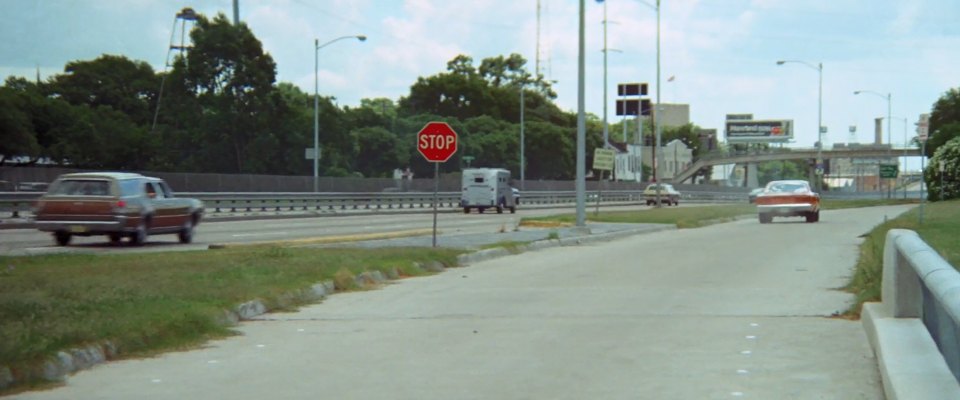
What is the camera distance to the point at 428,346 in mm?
10586

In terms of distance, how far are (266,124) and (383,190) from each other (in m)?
9.09

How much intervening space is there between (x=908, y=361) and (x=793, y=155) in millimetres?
145432

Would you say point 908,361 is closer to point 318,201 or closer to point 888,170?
point 318,201

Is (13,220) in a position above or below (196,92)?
below

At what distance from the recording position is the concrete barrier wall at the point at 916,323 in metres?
5.87

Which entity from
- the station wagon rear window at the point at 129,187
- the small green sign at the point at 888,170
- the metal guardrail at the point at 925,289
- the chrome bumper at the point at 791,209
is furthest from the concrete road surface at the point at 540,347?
the small green sign at the point at 888,170

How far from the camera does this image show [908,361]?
7340 millimetres

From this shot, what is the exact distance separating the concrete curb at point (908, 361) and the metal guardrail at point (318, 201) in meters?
32.4

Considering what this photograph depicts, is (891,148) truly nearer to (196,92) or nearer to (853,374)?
(196,92)

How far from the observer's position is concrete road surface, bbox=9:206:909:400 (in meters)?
8.44

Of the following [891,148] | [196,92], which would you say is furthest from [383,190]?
[891,148]

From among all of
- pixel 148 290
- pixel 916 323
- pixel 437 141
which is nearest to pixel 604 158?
pixel 437 141

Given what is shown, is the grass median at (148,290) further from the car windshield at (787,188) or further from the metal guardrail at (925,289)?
the car windshield at (787,188)

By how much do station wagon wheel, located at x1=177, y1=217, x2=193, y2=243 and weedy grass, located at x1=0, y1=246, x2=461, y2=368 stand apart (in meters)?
7.26
